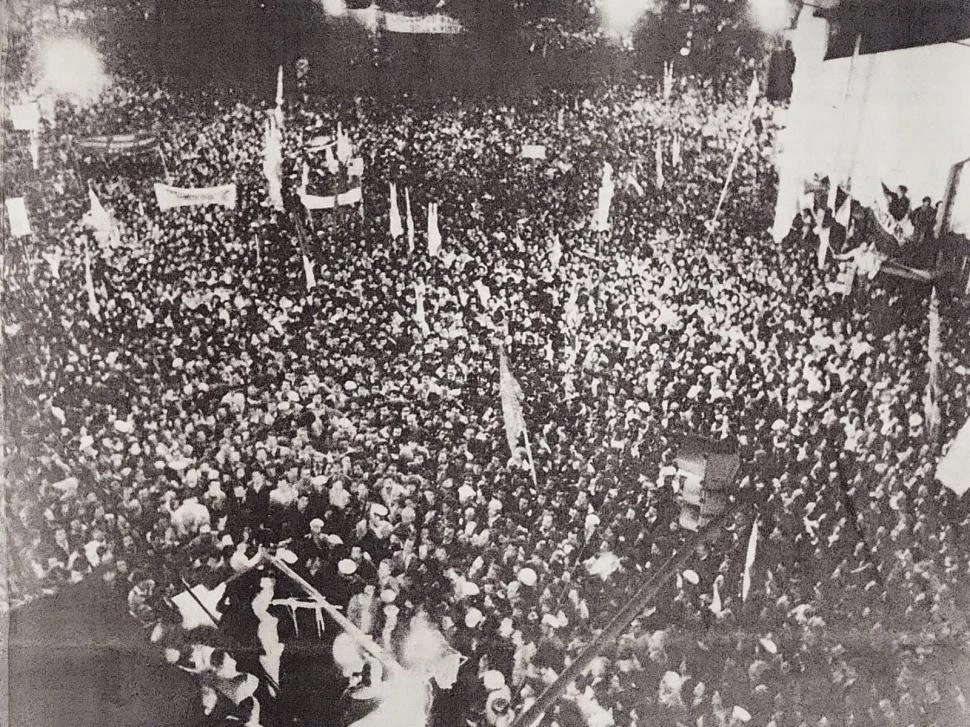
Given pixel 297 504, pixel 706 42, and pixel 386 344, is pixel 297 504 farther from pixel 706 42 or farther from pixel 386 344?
pixel 706 42

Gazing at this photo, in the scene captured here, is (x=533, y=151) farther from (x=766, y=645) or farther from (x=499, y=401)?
(x=766, y=645)

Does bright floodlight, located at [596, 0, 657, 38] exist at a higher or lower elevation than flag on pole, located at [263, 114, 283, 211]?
higher

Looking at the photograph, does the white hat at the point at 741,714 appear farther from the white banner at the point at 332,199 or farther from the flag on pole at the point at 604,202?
the white banner at the point at 332,199

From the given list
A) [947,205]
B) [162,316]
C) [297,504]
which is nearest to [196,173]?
[162,316]

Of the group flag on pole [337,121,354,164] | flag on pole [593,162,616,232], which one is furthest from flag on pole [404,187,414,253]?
flag on pole [593,162,616,232]

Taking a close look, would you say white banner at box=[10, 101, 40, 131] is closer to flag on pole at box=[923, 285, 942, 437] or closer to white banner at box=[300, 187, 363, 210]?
white banner at box=[300, 187, 363, 210]

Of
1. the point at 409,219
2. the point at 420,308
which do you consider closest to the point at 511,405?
the point at 420,308
